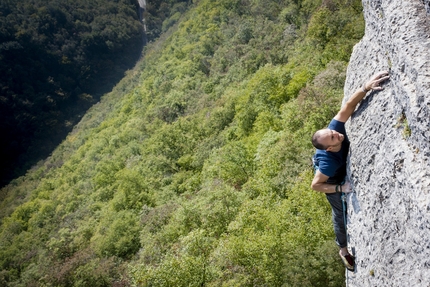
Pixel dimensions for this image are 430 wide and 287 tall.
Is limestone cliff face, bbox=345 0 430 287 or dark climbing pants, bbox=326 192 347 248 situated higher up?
limestone cliff face, bbox=345 0 430 287

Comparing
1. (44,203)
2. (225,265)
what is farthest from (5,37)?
(225,265)

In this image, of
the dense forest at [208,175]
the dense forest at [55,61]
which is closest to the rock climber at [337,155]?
the dense forest at [208,175]

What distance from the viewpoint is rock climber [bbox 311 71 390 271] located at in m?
7.87

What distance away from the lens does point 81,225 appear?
68.2 m

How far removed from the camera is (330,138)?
7.88 metres

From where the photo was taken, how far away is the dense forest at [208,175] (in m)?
23.8

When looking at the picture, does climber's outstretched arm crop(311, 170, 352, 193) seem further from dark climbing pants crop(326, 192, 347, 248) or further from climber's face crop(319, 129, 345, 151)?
climber's face crop(319, 129, 345, 151)

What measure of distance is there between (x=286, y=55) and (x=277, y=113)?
72.2 ft

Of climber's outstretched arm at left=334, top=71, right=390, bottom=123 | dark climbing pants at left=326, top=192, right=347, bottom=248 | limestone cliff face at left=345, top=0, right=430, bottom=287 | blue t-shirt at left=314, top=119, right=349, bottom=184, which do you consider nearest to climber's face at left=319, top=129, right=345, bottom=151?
blue t-shirt at left=314, top=119, right=349, bottom=184

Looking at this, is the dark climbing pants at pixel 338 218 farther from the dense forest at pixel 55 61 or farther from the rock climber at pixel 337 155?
the dense forest at pixel 55 61

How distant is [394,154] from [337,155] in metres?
1.75

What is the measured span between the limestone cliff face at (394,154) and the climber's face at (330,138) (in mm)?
445

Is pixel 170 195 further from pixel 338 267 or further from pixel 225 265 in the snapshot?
pixel 338 267

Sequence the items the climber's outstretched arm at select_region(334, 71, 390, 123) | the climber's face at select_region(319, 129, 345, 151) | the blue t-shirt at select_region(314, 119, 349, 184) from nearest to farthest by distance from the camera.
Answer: the climber's outstretched arm at select_region(334, 71, 390, 123)
the climber's face at select_region(319, 129, 345, 151)
the blue t-shirt at select_region(314, 119, 349, 184)
